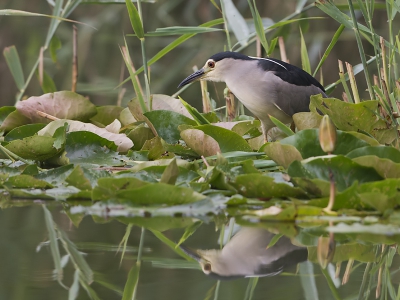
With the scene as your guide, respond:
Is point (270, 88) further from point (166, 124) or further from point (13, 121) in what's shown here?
point (13, 121)

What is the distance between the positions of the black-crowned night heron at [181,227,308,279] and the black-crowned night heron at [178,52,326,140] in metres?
1.84

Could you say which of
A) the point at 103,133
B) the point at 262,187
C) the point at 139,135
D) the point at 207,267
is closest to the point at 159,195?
the point at 262,187

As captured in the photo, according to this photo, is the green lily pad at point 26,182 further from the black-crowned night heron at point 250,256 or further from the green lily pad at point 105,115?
the green lily pad at point 105,115

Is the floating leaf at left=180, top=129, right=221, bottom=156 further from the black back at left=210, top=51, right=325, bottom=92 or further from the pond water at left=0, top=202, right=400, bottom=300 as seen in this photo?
A: the black back at left=210, top=51, right=325, bottom=92

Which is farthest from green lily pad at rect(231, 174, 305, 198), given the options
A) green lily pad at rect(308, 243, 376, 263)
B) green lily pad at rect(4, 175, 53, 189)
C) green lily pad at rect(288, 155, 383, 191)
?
green lily pad at rect(4, 175, 53, 189)

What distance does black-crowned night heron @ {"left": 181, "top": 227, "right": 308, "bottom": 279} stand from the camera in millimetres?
2400

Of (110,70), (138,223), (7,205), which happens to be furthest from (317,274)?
(110,70)

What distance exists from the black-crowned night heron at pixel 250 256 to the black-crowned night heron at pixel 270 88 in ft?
6.04

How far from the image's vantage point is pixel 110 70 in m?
9.19

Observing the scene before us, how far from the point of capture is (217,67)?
488 centimetres

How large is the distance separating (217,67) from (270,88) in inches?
18.7

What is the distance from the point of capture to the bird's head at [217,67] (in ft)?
15.8

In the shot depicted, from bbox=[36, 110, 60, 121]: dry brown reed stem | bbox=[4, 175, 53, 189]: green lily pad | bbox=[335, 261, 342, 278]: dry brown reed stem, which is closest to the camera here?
bbox=[335, 261, 342, 278]: dry brown reed stem

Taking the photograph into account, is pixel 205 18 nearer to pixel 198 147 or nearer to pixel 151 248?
pixel 198 147
